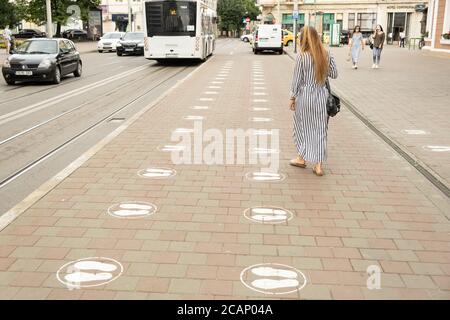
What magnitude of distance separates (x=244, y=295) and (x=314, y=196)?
2.50 meters

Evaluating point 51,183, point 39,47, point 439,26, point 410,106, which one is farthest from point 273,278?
point 439,26

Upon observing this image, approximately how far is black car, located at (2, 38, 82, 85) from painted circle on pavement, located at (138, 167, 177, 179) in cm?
1171

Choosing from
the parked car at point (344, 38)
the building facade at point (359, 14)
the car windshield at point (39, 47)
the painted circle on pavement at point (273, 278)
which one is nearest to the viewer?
the painted circle on pavement at point (273, 278)

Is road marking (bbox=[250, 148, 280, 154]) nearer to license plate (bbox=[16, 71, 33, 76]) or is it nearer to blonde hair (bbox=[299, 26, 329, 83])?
blonde hair (bbox=[299, 26, 329, 83])

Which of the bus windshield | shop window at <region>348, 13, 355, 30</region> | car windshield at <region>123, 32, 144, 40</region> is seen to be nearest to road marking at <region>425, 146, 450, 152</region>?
the bus windshield

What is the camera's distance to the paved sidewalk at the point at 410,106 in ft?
26.8

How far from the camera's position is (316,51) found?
6.59 m

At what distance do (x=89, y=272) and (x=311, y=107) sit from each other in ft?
12.2

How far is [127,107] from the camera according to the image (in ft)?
42.2

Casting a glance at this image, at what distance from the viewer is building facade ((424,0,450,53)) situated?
31941mm

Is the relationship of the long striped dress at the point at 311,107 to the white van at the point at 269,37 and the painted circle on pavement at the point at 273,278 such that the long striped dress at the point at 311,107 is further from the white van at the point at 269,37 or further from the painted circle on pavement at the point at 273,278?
the white van at the point at 269,37

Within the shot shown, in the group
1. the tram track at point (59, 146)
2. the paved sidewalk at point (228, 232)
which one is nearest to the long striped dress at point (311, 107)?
the paved sidewalk at point (228, 232)

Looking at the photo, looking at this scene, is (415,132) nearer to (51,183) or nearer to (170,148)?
(170,148)

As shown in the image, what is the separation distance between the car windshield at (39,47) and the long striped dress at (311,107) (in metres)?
13.4
